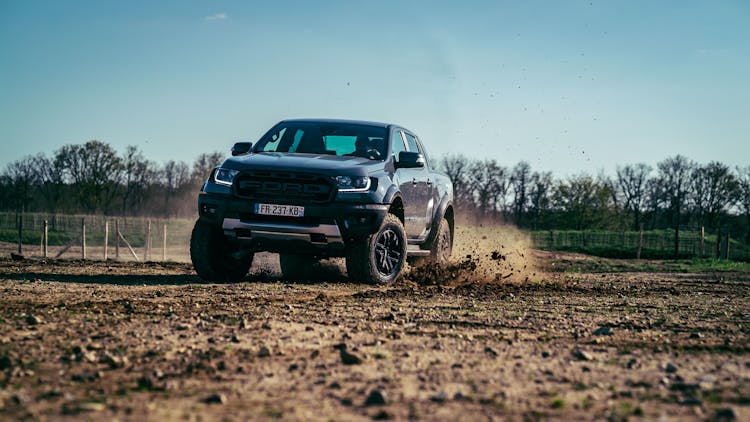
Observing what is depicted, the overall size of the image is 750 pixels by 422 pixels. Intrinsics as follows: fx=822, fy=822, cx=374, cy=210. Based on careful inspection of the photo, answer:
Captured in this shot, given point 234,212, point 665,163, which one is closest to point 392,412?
point 234,212

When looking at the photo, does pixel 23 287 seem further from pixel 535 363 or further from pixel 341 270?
pixel 535 363

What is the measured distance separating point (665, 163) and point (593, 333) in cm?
7744

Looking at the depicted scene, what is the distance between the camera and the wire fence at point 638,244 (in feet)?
154

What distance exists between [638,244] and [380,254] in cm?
4159

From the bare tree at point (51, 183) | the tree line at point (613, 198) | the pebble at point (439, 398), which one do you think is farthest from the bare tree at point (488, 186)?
the pebble at point (439, 398)

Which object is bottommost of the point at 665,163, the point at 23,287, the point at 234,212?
the point at 23,287

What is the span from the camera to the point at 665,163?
7894 centimetres

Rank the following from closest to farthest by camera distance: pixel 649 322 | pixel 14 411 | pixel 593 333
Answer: pixel 14 411, pixel 593 333, pixel 649 322

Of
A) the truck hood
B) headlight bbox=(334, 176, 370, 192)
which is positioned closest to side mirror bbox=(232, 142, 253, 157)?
the truck hood

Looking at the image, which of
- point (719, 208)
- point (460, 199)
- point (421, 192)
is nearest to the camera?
point (421, 192)

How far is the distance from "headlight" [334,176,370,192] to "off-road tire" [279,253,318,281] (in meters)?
2.33

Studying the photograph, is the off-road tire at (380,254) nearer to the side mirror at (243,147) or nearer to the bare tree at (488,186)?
the side mirror at (243,147)

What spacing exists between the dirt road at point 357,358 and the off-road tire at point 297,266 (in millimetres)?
3077

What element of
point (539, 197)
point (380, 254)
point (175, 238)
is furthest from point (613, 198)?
point (380, 254)
